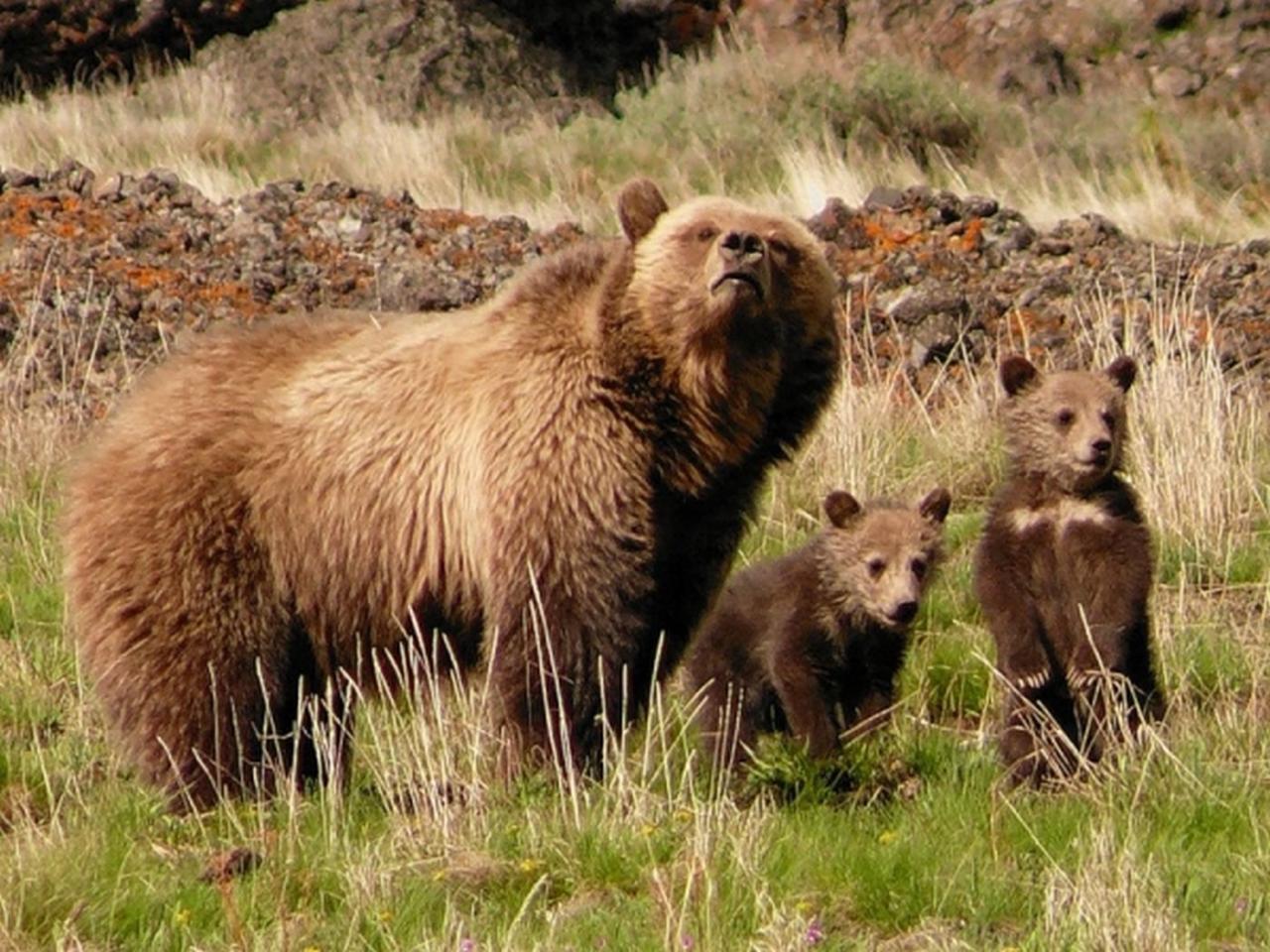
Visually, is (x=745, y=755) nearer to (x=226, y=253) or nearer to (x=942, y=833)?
(x=942, y=833)

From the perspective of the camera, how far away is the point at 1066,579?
802cm

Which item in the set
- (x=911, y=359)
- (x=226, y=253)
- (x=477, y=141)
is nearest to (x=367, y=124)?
(x=477, y=141)

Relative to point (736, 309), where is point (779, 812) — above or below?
below

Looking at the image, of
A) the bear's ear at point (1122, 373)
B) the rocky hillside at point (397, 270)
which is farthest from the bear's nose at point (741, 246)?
the rocky hillside at point (397, 270)

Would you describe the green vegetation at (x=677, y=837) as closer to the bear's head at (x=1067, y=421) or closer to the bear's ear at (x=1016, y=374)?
the bear's head at (x=1067, y=421)

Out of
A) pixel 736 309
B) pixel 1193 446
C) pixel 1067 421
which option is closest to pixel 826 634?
pixel 1067 421

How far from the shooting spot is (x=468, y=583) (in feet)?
25.5

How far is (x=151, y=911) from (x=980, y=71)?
21.1 meters

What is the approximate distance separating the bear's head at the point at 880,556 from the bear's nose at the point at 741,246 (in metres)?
1.19

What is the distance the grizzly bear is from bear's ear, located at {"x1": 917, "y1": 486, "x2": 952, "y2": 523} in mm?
752

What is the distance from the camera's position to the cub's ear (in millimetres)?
8578

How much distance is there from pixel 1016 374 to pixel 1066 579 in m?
0.76

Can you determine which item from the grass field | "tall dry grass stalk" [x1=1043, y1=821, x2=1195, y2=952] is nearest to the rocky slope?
the grass field

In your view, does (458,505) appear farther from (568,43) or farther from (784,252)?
(568,43)
